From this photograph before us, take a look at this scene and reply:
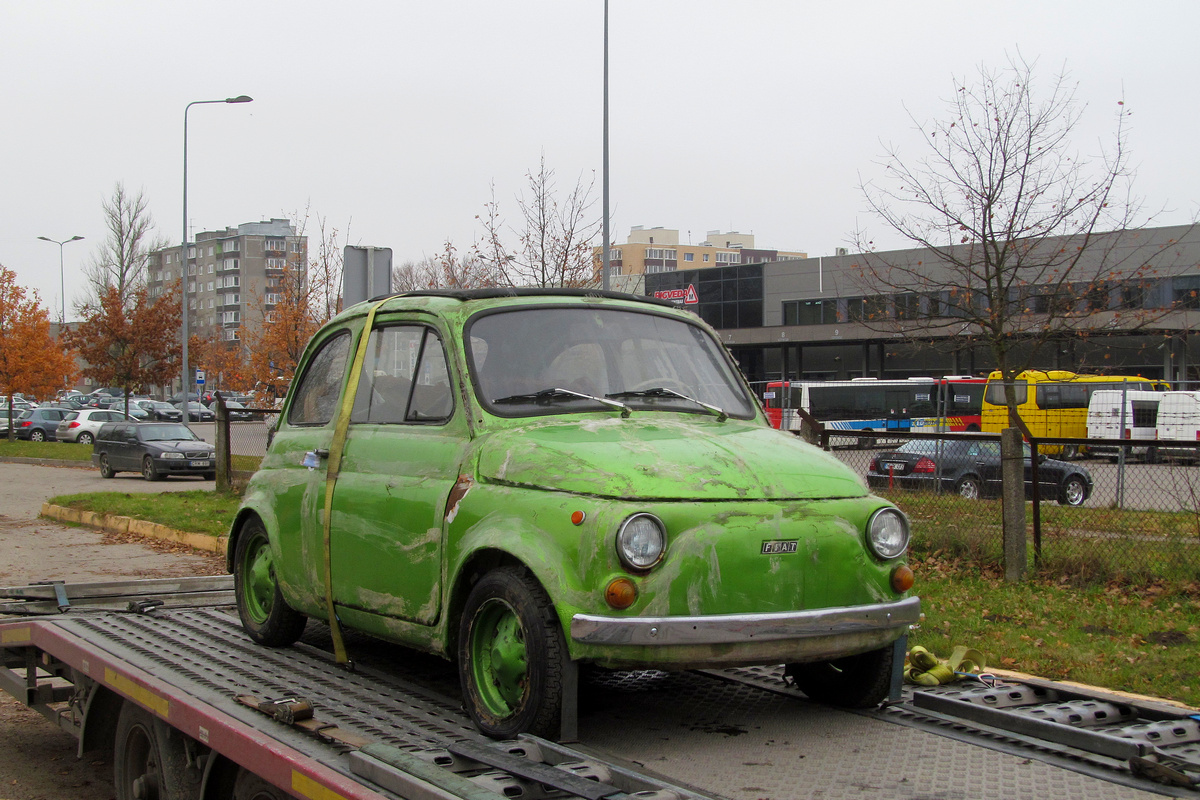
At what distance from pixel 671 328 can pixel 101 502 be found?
1654 centimetres

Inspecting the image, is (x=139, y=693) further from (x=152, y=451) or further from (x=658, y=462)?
(x=152, y=451)

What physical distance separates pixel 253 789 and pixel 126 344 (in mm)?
47366

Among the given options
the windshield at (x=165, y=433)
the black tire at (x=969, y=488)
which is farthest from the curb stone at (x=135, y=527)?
the windshield at (x=165, y=433)

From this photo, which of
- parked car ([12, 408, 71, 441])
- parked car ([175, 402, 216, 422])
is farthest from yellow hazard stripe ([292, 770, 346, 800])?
parked car ([175, 402, 216, 422])

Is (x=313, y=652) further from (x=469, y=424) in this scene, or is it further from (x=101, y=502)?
(x=101, y=502)

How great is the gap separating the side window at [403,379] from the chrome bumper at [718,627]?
4.39ft

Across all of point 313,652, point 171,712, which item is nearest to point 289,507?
point 313,652

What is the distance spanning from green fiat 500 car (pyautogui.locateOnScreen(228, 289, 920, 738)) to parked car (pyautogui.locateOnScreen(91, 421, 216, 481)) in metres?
25.1

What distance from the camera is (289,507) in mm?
5371

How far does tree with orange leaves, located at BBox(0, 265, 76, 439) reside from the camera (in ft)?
151

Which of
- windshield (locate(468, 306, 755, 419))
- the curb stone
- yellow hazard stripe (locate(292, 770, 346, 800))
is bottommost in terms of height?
the curb stone

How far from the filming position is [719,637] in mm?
3627

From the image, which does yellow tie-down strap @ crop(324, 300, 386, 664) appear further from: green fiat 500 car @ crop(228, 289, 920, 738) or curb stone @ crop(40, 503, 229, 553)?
curb stone @ crop(40, 503, 229, 553)

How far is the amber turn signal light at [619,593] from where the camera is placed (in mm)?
3574
